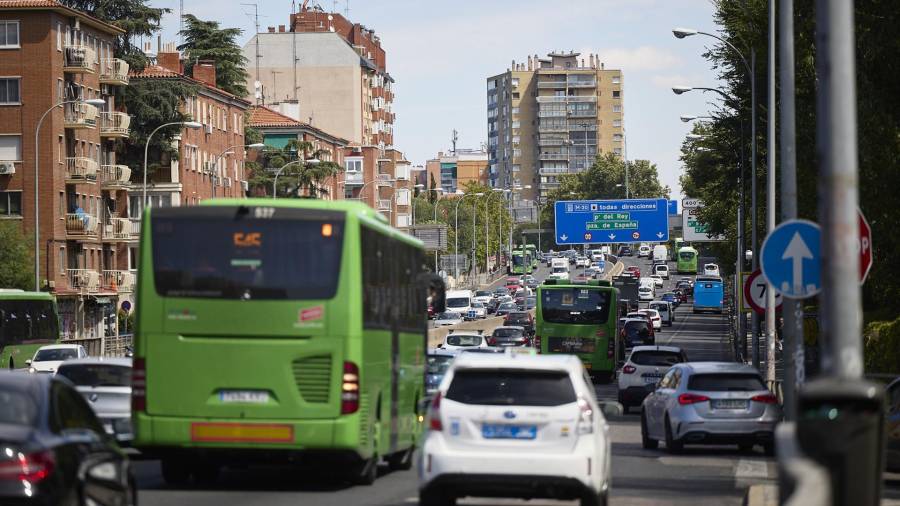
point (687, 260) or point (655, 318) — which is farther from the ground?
point (687, 260)

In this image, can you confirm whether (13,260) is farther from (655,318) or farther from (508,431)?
(508,431)

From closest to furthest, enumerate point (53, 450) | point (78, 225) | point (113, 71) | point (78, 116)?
point (53, 450) → point (78, 116) → point (78, 225) → point (113, 71)

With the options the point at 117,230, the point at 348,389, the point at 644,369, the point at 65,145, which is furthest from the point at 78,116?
the point at 348,389

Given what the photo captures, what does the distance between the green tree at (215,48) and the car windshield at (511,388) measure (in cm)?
9325

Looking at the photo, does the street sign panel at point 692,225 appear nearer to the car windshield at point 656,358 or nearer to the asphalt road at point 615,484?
the car windshield at point 656,358

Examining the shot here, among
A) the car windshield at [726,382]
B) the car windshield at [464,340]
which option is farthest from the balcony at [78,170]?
the car windshield at [726,382]

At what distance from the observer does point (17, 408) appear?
11742mm

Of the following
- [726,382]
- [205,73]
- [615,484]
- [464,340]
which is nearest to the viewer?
[615,484]

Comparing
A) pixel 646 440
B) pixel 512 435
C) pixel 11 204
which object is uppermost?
pixel 11 204

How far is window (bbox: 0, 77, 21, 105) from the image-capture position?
258 ft

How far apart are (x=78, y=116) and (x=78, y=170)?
2.55 metres

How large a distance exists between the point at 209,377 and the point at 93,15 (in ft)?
239

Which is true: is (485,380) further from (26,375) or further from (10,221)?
(10,221)

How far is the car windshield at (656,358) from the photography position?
4147 cm
